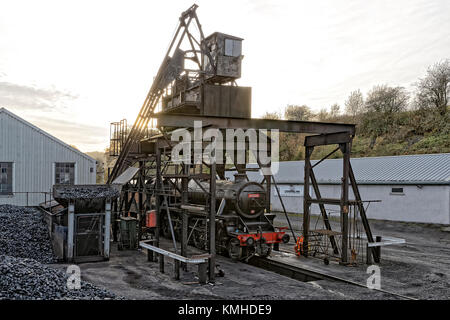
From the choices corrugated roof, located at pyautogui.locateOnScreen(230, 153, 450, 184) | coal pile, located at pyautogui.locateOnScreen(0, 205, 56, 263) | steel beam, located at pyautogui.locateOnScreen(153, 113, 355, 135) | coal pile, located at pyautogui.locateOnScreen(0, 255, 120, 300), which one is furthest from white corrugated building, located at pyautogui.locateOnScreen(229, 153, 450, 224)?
coal pile, located at pyautogui.locateOnScreen(0, 255, 120, 300)

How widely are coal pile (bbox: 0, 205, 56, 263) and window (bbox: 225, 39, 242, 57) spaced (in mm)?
10822

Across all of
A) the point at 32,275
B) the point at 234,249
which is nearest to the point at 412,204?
the point at 234,249

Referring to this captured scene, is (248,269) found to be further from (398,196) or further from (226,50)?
(398,196)

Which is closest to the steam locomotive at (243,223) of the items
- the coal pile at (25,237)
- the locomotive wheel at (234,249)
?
the locomotive wheel at (234,249)

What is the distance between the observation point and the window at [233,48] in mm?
17011

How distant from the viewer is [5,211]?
1955 centimetres

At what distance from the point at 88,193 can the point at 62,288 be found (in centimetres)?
637

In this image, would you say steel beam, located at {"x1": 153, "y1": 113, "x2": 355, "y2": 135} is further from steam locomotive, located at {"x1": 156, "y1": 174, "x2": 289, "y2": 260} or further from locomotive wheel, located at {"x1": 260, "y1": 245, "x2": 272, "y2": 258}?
locomotive wheel, located at {"x1": 260, "y1": 245, "x2": 272, "y2": 258}

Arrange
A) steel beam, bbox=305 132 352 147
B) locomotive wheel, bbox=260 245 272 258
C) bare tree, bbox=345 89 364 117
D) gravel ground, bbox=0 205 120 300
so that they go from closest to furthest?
gravel ground, bbox=0 205 120 300, steel beam, bbox=305 132 352 147, locomotive wheel, bbox=260 245 272 258, bare tree, bbox=345 89 364 117

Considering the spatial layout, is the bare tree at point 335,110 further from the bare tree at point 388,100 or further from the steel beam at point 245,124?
the steel beam at point 245,124

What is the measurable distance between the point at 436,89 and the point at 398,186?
875 inches

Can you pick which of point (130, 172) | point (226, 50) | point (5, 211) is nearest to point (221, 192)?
point (130, 172)

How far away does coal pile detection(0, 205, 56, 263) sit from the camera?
45.8 ft

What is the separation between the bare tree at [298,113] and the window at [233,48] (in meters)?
40.1
